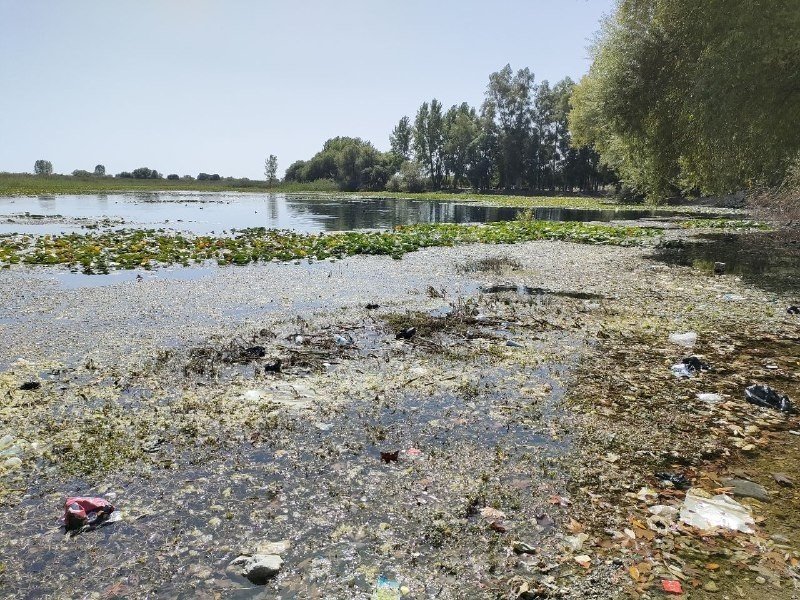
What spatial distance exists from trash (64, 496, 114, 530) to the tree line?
7603 cm

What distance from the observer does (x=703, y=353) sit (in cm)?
763

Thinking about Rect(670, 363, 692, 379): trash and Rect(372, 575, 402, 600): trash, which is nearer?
Rect(372, 575, 402, 600): trash

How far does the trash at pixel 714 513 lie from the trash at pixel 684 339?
442 cm

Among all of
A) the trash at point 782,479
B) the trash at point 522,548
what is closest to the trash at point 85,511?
the trash at point 522,548

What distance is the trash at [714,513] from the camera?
3.76 metres

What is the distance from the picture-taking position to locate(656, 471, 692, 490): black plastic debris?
169 inches

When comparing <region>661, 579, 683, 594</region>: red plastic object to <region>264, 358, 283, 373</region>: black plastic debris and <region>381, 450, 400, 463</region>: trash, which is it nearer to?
<region>381, 450, 400, 463</region>: trash

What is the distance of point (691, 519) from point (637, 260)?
49.5 ft

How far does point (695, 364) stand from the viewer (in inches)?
275

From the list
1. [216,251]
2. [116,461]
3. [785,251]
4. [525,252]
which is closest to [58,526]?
[116,461]

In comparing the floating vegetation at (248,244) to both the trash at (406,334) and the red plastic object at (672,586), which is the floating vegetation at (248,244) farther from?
the red plastic object at (672,586)

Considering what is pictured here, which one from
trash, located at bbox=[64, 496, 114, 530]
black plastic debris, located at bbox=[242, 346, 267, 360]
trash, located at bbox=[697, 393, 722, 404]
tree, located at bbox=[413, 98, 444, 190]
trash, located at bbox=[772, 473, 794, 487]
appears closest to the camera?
trash, located at bbox=[64, 496, 114, 530]

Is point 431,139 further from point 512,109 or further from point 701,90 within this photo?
point 701,90

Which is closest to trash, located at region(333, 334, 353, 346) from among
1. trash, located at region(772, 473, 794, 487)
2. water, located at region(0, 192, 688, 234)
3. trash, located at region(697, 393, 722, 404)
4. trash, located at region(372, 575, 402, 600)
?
trash, located at region(697, 393, 722, 404)
